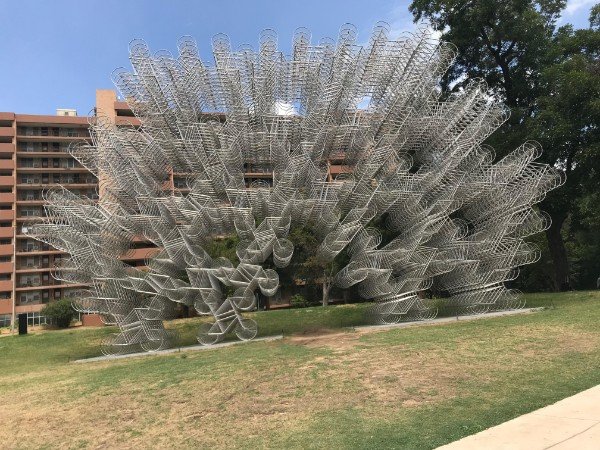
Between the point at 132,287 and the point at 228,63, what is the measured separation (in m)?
9.74

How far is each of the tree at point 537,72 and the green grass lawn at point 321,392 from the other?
12.0 meters

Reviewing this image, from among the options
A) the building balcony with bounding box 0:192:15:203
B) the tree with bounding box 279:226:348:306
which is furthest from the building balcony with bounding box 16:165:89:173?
the tree with bounding box 279:226:348:306

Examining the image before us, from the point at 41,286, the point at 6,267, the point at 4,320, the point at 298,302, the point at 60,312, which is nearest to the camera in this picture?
the point at 298,302

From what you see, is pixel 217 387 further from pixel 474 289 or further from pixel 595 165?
pixel 595 165

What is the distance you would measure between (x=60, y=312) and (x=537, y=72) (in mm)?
39955

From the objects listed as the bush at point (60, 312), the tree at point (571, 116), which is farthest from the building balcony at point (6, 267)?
the tree at point (571, 116)

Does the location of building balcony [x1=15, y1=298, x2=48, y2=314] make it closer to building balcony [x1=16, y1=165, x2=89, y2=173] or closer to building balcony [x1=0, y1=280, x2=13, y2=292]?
building balcony [x1=0, y1=280, x2=13, y2=292]

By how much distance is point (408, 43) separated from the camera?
2248 centimetres

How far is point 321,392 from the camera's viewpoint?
29.8ft

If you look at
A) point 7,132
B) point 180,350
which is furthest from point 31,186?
point 180,350

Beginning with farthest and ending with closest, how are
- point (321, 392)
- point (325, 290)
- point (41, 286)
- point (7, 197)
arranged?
point (7, 197), point (41, 286), point (325, 290), point (321, 392)

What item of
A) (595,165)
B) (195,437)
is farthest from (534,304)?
(195,437)

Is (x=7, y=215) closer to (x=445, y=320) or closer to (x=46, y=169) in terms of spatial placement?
(x=46, y=169)

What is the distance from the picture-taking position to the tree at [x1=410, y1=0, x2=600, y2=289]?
78.1 ft
